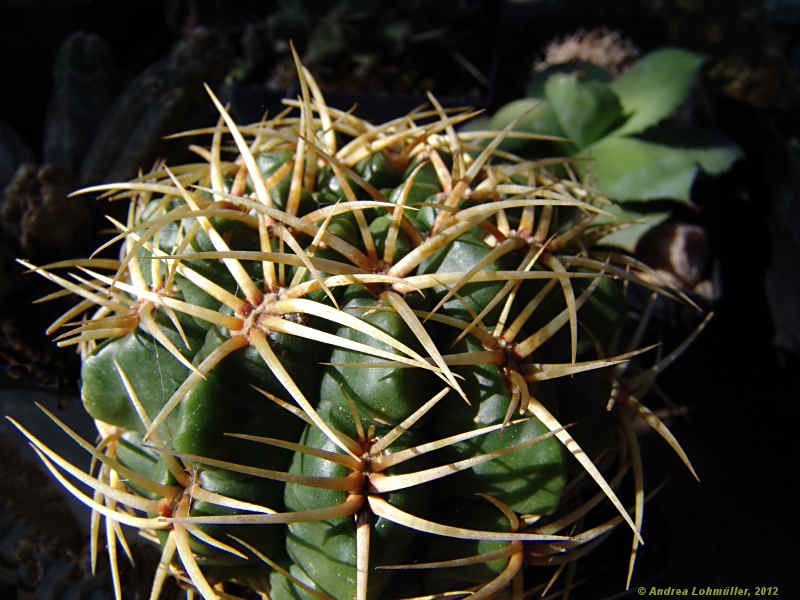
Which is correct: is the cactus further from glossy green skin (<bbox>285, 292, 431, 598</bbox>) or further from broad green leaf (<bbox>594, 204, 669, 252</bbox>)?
broad green leaf (<bbox>594, 204, 669, 252</bbox>)

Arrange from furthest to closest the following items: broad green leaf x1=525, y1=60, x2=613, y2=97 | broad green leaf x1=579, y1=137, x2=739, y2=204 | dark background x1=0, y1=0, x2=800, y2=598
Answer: broad green leaf x1=525, y1=60, x2=613, y2=97
broad green leaf x1=579, y1=137, x2=739, y2=204
dark background x1=0, y1=0, x2=800, y2=598

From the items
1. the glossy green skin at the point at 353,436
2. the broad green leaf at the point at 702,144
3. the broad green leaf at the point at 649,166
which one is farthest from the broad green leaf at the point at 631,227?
the glossy green skin at the point at 353,436

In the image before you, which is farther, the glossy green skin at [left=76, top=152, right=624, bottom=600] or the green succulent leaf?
the green succulent leaf

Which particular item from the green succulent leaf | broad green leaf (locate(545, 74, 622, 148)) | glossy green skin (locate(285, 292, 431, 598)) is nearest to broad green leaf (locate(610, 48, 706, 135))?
broad green leaf (locate(545, 74, 622, 148))

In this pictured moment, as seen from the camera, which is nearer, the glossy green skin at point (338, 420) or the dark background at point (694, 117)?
the glossy green skin at point (338, 420)

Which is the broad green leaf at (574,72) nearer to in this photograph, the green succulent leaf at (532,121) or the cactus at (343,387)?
the green succulent leaf at (532,121)
